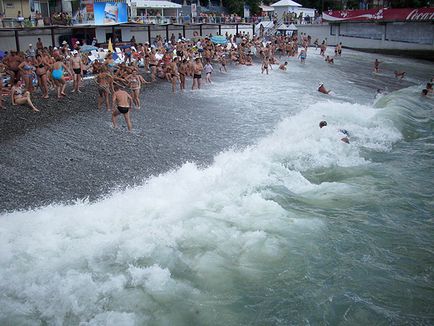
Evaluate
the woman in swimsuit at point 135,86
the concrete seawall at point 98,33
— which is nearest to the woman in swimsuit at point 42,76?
the woman in swimsuit at point 135,86

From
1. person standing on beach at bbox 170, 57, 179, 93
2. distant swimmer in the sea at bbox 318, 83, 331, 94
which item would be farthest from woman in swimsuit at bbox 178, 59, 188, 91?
distant swimmer in the sea at bbox 318, 83, 331, 94

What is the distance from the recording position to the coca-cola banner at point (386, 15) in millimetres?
36719

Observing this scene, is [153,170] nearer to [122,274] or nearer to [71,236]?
[71,236]

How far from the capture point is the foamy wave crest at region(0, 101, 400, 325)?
19.8 feet

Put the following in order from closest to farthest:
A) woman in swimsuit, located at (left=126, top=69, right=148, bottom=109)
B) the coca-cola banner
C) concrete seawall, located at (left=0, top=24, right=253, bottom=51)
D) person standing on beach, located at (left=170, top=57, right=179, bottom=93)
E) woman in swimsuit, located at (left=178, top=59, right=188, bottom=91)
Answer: woman in swimsuit, located at (left=126, top=69, right=148, bottom=109), person standing on beach, located at (left=170, top=57, right=179, bottom=93), woman in swimsuit, located at (left=178, top=59, right=188, bottom=91), concrete seawall, located at (left=0, top=24, right=253, bottom=51), the coca-cola banner

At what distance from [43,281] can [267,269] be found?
3.40m

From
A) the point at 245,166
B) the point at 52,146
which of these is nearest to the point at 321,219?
the point at 245,166

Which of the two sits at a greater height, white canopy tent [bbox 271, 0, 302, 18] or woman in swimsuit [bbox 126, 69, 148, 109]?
white canopy tent [bbox 271, 0, 302, 18]

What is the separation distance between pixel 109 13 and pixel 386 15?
1036 inches

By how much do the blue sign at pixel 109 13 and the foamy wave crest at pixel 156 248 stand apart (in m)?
19.7

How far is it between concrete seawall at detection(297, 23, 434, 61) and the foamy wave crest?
33.0 metres

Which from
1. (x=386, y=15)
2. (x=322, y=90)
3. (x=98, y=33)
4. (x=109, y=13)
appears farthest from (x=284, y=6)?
(x=322, y=90)

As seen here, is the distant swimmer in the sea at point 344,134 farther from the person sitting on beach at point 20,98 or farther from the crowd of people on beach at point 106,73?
the person sitting on beach at point 20,98

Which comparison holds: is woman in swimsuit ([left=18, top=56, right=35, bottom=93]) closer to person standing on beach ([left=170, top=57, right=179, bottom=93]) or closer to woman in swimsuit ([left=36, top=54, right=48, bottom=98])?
Result: woman in swimsuit ([left=36, top=54, right=48, bottom=98])
